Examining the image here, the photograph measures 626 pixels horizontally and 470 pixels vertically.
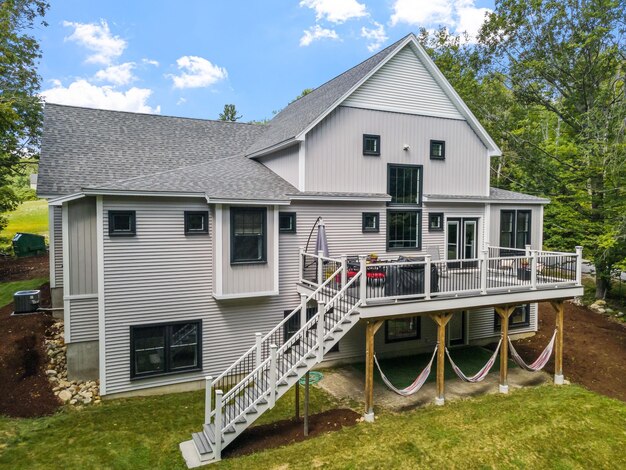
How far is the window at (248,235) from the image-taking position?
1153 centimetres

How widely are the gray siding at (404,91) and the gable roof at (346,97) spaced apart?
0.73 feet

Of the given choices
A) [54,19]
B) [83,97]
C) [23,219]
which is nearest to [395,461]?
[54,19]

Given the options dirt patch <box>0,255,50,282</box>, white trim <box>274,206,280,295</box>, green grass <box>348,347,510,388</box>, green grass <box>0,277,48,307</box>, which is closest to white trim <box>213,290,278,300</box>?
white trim <box>274,206,280,295</box>

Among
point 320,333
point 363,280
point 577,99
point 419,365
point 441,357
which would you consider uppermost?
point 577,99

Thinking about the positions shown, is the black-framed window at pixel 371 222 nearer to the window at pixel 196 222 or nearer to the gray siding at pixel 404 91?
the gray siding at pixel 404 91

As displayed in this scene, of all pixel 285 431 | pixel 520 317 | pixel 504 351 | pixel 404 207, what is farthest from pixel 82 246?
pixel 520 317

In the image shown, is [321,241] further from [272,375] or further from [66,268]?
[66,268]

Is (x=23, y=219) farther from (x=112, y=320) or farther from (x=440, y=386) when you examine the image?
(x=440, y=386)

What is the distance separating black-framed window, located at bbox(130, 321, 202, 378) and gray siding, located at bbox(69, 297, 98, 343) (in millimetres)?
1230

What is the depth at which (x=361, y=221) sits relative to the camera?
13664 millimetres

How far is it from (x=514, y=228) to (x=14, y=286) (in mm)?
23584

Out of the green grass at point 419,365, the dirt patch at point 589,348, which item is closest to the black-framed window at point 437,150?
the green grass at point 419,365

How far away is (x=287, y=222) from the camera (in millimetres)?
12742

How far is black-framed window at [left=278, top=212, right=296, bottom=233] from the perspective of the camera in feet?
41.5
